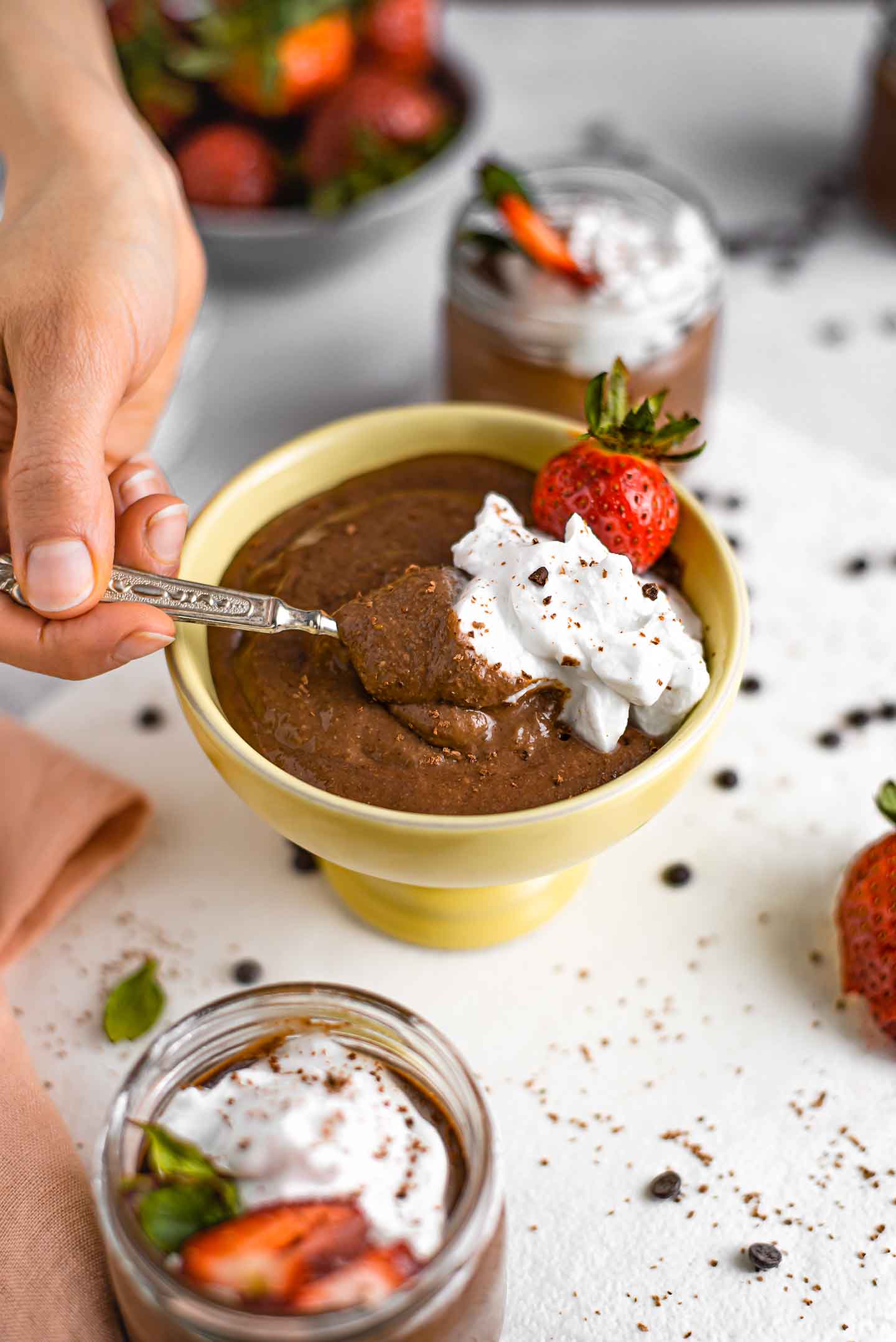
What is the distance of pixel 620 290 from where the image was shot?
2.59 meters

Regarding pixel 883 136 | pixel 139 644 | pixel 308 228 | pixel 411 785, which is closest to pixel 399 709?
pixel 411 785

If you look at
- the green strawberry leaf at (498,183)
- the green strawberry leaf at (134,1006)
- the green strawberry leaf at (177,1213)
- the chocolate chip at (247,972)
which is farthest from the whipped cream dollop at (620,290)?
the green strawberry leaf at (177,1213)

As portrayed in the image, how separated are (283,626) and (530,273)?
1.17 meters

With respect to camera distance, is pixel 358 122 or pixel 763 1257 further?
pixel 358 122

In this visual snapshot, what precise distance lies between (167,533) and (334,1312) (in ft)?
3.75

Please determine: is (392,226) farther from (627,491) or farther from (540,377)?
(627,491)

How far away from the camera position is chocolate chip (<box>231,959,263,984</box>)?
2.05m

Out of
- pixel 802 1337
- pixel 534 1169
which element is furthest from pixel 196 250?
pixel 802 1337

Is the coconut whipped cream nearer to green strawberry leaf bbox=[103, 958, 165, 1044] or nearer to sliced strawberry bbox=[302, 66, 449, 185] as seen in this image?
sliced strawberry bbox=[302, 66, 449, 185]

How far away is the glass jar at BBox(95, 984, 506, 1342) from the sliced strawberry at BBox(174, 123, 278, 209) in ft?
7.36

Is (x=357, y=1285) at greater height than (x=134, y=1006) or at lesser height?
greater

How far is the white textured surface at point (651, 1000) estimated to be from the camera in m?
1.77

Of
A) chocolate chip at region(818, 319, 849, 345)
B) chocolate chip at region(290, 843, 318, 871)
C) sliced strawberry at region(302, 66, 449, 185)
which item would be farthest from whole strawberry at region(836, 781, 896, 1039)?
sliced strawberry at region(302, 66, 449, 185)

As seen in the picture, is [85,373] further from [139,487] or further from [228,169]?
[228,169]
